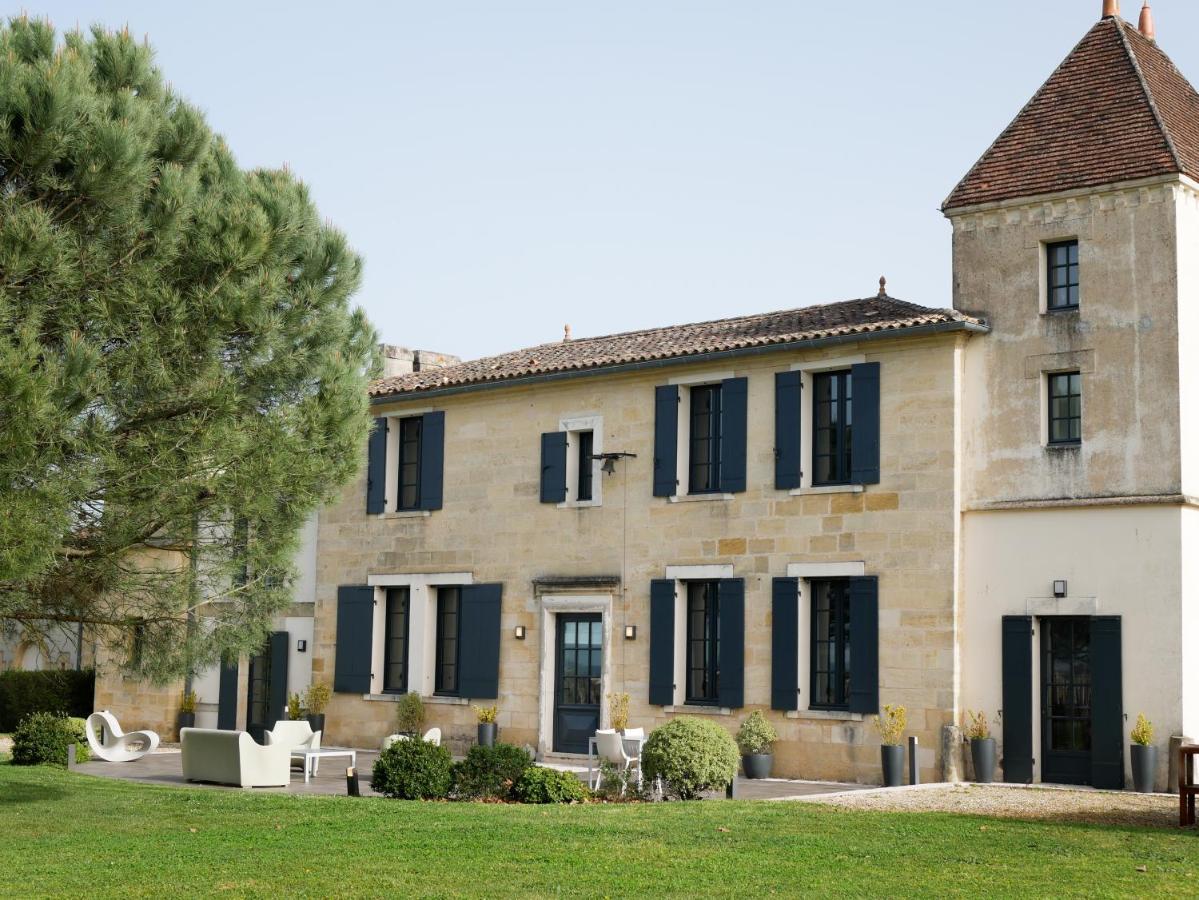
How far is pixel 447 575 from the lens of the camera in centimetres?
2312

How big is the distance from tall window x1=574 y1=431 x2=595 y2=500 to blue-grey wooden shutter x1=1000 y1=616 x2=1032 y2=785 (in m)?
6.41

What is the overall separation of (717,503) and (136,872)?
1051cm

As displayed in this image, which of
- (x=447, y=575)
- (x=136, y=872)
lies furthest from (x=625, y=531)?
(x=136, y=872)

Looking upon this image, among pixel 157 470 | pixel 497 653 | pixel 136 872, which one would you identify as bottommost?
pixel 136 872

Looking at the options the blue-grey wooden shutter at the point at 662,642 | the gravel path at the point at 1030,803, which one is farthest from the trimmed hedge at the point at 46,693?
the gravel path at the point at 1030,803

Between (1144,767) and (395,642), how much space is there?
36.7 ft

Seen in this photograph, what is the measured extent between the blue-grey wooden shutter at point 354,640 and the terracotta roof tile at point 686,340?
120 inches

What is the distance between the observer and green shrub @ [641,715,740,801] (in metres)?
15.4

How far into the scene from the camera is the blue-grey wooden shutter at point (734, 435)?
20.3 metres

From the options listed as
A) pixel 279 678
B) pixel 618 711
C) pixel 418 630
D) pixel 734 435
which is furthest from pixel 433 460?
pixel 734 435

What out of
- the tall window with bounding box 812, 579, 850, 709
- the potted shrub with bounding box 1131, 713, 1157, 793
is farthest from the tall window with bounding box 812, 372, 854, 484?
the potted shrub with bounding box 1131, 713, 1157, 793

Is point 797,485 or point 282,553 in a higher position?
point 797,485

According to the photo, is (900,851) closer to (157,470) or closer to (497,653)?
(157,470)

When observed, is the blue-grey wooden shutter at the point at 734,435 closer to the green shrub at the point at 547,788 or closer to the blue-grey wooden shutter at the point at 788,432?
the blue-grey wooden shutter at the point at 788,432
